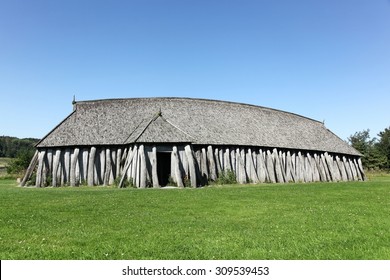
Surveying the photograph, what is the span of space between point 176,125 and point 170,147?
3763 millimetres

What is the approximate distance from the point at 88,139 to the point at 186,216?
1909 centimetres

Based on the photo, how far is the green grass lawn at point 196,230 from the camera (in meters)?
6.40

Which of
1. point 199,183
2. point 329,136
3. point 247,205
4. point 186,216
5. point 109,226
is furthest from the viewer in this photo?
point 329,136

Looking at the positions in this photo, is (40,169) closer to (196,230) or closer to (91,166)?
(91,166)

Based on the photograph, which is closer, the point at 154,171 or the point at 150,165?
the point at 154,171

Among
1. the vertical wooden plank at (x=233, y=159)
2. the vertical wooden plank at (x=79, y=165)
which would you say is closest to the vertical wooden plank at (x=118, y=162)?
the vertical wooden plank at (x=79, y=165)

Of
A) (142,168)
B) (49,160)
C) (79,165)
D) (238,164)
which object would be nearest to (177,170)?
(142,168)

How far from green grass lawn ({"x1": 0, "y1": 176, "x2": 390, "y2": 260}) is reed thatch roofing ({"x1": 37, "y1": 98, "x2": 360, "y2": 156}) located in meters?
13.4

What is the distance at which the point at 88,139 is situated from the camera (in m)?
27.9

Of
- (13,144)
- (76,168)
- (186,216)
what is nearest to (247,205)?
(186,216)

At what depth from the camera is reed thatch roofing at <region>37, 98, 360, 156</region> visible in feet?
90.1

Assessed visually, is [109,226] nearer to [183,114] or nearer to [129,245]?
[129,245]

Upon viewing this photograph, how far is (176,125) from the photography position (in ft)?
94.9

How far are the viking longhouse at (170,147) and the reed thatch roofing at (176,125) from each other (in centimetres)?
7
